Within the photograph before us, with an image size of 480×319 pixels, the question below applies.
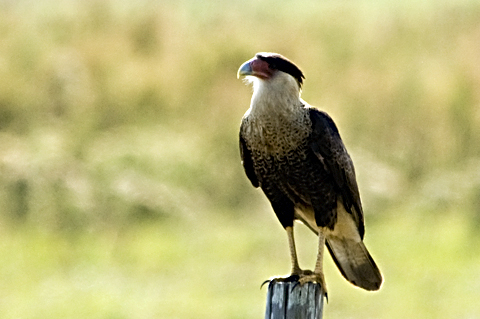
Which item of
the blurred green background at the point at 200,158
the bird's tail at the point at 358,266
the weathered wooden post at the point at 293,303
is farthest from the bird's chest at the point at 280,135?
the blurred green background at the point at 200,158

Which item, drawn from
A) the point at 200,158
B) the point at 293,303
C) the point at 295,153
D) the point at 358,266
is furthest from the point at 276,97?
the point at 200,158

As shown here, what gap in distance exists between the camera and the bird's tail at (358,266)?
229 inches

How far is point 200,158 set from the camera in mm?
10602

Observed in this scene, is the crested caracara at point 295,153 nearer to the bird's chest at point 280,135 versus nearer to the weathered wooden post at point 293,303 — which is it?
the bird's chest at point 280,135

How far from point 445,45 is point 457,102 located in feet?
5.55

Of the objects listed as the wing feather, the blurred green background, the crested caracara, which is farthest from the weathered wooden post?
the blurred green background

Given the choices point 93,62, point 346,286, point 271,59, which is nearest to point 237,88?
point 93,62

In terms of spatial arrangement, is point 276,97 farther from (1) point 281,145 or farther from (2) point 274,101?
(1) point 281,145

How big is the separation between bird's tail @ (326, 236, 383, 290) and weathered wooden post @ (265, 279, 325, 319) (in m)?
1.45

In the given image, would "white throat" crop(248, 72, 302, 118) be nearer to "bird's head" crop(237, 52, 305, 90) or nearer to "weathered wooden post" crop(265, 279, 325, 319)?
"bird's head" crop(237, 52, 305, 90)

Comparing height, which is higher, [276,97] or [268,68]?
[268,68]

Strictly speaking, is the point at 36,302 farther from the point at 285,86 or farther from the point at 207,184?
the point at 285,86

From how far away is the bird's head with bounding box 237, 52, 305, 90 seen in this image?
5.52 meters

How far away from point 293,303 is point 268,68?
1.56 m
